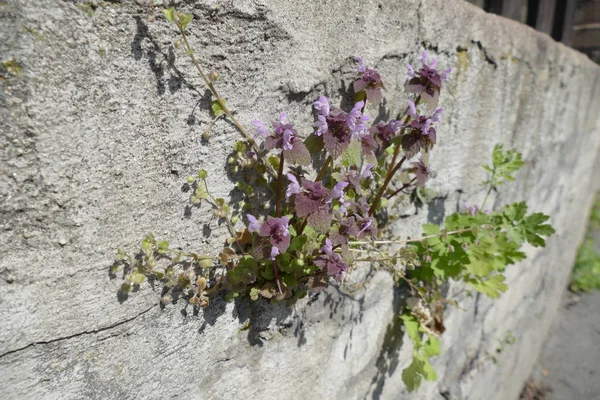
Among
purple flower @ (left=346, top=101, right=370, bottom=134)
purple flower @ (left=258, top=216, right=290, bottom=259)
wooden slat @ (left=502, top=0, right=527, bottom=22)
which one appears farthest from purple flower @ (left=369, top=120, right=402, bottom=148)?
wooden slat @ (left=502, top=0, right=527, bottom=22)

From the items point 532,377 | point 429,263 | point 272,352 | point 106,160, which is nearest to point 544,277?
point 532,377

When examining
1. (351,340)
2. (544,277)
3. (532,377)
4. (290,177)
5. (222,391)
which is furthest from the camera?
(532,377)

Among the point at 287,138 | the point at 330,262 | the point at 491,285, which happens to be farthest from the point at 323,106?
the point at 491,285

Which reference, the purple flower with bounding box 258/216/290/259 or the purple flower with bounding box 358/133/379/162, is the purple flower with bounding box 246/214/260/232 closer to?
the purple flower with bounding box 258/216/290/259

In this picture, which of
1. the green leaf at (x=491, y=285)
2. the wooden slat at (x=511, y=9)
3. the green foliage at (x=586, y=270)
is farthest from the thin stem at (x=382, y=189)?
the green foliage at (x=586, y=270)

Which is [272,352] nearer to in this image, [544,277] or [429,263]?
[429,263]
